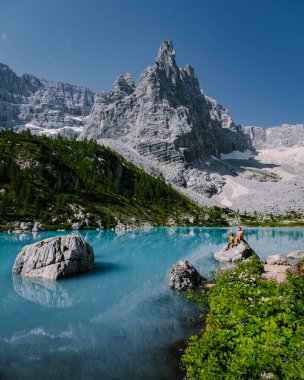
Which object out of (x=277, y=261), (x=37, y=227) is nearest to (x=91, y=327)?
(x=277, y=261)

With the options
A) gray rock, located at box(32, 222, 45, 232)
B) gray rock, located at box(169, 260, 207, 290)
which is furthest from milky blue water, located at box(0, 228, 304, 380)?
gray rock, located at box(32, 222, 45, 232)

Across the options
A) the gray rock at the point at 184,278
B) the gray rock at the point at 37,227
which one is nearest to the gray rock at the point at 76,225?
the gray rock at the point at 37,227

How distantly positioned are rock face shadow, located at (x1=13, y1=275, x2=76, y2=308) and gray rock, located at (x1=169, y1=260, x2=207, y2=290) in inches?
350

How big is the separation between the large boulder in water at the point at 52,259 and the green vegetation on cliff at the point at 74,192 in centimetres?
6825

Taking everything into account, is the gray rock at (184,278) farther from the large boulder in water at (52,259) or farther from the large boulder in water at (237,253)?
the large boulder in water at (237,253)

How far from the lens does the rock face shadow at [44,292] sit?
934 inches

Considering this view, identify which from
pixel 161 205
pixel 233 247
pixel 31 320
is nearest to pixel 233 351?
pixel 31 320

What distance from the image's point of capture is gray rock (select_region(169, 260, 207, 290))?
1046 inches

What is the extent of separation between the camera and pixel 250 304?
1320 cm

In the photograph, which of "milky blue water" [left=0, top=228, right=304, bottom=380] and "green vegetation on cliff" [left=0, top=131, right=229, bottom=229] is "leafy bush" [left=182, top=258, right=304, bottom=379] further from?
"green vegetation on cliff" [left=0, top=131, right=229, bottom=229]

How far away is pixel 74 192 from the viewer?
139750 mm

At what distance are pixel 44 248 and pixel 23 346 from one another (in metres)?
17.5

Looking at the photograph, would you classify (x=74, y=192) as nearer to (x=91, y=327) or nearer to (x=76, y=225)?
(x=76, y=225)

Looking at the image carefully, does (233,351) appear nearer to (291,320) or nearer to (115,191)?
(291,320)
